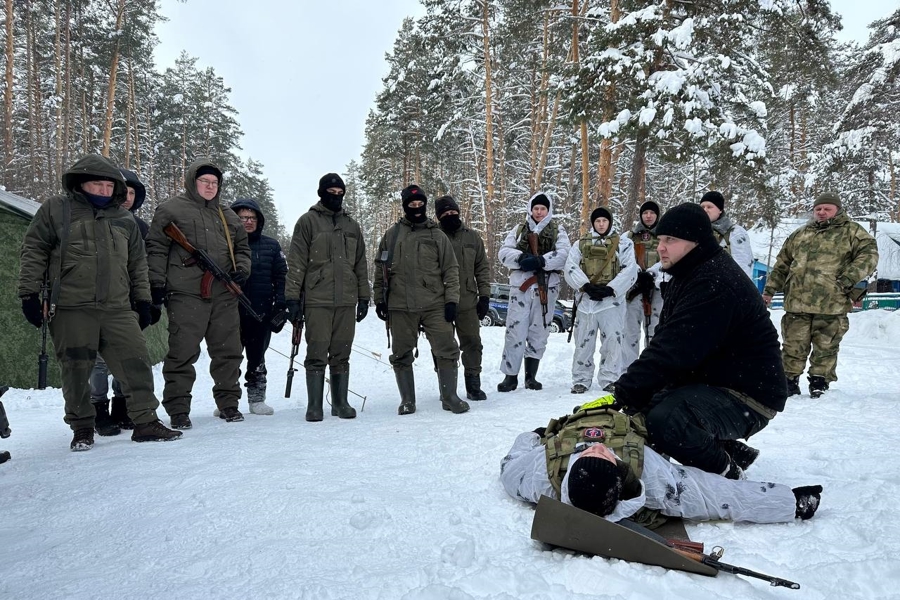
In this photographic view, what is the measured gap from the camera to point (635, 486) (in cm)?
238

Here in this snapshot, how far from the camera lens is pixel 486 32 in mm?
18344

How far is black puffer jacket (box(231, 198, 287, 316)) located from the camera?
19.1ft

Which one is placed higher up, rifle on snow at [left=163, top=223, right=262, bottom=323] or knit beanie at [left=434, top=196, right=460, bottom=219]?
knit beanie at [left=434, top=196, right=460, bottom=219]

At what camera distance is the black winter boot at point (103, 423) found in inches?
178

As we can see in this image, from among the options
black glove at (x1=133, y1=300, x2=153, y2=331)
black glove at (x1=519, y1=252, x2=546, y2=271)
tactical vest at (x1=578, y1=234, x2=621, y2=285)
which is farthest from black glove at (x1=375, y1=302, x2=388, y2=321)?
tactical vest at (x1=578, y1=234, x2=621, y2=285)

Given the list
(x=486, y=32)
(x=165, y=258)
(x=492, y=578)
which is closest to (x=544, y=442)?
(x=492, y=578)

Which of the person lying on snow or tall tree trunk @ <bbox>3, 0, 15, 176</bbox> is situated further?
tall tree trunk @ <bbox>3, 0, 15, 176</bbox>

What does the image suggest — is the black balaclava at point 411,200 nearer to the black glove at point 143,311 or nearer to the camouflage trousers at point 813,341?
the black glove at point 143,311

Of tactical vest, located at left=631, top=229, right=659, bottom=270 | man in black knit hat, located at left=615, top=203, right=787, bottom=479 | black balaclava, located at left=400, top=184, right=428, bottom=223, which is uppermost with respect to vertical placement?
black balaclava, located at left=400, top=184, right=428, bottom=223

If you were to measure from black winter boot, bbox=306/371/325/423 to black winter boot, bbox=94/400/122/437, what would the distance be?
1.61 m

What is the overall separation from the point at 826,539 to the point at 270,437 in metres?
3.60

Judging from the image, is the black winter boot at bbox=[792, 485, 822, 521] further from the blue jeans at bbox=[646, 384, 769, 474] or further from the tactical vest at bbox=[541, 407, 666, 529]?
the tactical vest at bbox=[541, 407, 666, 529]

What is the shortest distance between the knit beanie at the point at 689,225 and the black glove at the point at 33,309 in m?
4.20

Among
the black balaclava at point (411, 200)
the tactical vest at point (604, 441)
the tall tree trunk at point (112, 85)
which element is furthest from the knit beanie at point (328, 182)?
the tall tree trunk at point (112, 85)
